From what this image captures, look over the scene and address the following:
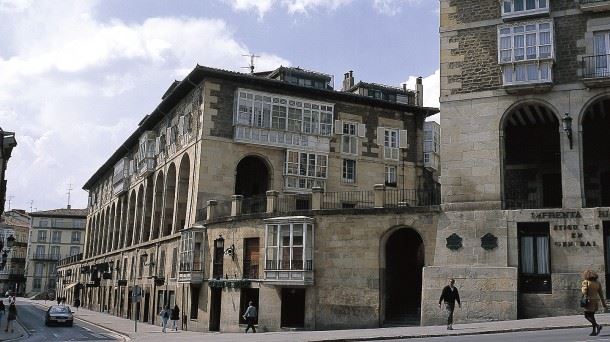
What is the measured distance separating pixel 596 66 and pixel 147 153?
32.6 metres

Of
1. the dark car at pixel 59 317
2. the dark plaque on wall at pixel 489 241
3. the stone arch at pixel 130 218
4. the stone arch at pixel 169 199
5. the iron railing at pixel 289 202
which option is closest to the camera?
the dark plaque on wall at pixel 489 241

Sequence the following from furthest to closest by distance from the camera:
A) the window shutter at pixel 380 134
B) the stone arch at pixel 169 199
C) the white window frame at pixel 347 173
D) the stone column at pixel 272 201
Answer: the stone arch at pixel 169 199 → the window shutter at pixel 380 134 → the white window frame at pixel 347 173 → the stone column at pixel 272 201

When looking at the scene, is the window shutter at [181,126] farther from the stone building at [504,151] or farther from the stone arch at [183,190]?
the stone building at [504,151]

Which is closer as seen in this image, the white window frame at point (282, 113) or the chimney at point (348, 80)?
the white window frame at point (282, 113)

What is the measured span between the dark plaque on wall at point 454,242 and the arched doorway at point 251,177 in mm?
16004

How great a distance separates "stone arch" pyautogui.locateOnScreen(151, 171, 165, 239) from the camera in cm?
4459

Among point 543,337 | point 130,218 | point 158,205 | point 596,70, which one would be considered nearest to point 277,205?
point 596,70

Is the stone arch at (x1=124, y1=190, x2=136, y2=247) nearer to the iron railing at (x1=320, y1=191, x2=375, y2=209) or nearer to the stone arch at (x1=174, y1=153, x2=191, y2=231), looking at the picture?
the stone arch at (x1=174, y1=153, x2=191, y2=231)

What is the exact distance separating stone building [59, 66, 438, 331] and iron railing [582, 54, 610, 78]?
24.6ft

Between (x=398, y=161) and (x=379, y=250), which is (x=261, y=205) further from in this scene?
(x=398, y=161)

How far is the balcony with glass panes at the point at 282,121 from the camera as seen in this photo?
3672 cm

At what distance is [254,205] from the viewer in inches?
1221

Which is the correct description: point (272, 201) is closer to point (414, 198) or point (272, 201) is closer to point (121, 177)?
point (414, 198)

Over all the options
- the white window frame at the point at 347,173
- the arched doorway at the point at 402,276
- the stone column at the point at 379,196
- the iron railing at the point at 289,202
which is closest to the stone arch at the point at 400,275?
the arched doorway at the point at 402,276
